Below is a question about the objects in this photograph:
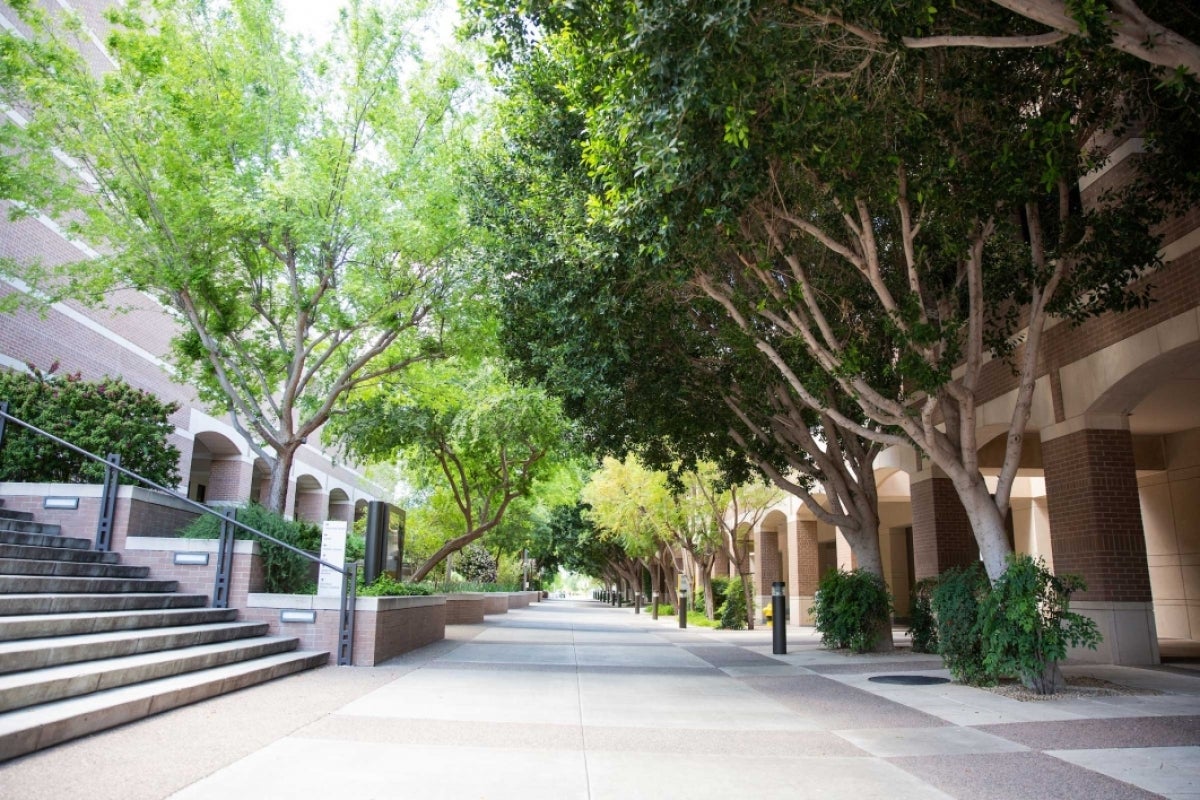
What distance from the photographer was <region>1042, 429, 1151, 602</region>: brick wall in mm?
12516

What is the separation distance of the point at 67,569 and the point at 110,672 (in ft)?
11.7

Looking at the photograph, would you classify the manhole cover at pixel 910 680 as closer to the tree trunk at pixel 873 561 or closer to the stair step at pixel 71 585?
the tree trunk at pixel 873 561

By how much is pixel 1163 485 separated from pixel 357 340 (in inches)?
739

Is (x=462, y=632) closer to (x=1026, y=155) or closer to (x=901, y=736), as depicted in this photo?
(x=901, y=736)

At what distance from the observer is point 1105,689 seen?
32.6ft

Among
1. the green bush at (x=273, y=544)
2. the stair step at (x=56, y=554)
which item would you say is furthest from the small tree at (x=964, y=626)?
the stair step at (x=56, y=554)

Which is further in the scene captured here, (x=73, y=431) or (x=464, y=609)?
(x=464, y=609)

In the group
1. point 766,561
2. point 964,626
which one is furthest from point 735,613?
point 964,626

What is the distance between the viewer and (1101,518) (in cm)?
1268

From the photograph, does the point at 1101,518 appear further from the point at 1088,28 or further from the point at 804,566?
the point at 804,566

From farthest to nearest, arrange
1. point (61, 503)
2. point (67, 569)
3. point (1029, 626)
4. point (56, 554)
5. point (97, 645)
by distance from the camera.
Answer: point (61, 503), point (56, 554), point (67, 569), point (1029, 626), point (97, 645)

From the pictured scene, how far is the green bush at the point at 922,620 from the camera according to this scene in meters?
15.1

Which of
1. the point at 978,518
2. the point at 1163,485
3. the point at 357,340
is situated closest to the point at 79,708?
the point at 978,518

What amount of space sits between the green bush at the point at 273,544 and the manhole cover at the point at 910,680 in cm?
881
